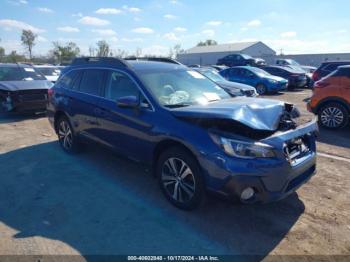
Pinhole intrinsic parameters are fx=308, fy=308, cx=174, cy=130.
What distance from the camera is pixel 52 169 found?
5.36 metres

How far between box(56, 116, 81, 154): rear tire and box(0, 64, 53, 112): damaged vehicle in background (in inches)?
152

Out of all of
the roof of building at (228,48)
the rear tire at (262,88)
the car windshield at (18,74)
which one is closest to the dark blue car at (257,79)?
the rear tire at (262,88)

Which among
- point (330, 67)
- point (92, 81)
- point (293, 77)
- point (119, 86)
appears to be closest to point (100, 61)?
point (92, 81)

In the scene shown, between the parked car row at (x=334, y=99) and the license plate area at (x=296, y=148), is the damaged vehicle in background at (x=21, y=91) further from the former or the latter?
the license plate area at (x=296, y=148)

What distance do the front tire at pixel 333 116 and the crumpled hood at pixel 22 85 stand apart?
335 inches

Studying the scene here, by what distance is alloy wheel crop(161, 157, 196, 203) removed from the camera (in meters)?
3.70

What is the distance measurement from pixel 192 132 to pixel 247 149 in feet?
2.16

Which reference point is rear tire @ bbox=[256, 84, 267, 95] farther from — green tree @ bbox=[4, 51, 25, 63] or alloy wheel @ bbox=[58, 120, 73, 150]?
green tree @ bbox=[4, 51, 25, 63]

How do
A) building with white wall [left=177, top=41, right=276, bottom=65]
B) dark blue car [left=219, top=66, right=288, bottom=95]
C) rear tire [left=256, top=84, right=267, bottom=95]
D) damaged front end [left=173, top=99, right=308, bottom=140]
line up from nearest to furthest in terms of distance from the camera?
damaged front end [left=173, top=99, right=308, bottom=140] → dark blue car [left=219, top=66, right=288, bottom=95] → rear tire [left=256, top=84, right=267, bottom=95] → building with white wall [left=177, top=41, right=276, bottom=65]

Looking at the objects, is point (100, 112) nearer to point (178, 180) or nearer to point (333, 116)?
point (178, 180)

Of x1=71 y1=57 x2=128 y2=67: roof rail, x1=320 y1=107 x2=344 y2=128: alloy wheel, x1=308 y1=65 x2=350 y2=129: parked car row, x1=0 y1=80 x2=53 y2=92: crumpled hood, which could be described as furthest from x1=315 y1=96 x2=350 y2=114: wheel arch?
x1=0 y1=80 x2=53 y2=92: crumpled hood

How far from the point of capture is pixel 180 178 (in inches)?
150

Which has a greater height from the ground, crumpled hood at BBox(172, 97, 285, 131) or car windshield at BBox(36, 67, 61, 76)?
car windshield at BBox(36, 67, 61, 76)

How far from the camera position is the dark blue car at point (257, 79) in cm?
1614
